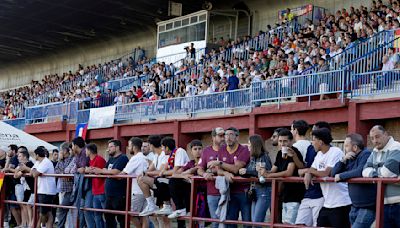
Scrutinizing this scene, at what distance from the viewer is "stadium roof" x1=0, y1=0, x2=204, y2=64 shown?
39969mm

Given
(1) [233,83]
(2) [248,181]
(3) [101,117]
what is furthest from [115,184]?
(3) [101,117]

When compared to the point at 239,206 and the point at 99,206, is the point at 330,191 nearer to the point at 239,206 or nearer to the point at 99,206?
the point at 239,206

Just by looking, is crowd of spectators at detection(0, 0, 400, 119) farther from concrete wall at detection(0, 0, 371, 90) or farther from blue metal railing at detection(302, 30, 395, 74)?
concrete wall at detection(0, 0, 371, 90)

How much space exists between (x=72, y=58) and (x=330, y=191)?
4438cm

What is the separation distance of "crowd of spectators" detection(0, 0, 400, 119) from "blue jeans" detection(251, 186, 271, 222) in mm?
9654

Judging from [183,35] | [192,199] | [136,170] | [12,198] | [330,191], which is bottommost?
[12,198]

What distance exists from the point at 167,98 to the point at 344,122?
9502mm

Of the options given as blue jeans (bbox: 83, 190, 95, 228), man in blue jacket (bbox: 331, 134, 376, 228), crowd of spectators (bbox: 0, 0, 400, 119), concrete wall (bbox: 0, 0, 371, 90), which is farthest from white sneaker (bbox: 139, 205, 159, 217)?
concrete wall (bbox: 0, 0, 371, 90)

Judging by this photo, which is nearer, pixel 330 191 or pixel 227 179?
pixel 330 191

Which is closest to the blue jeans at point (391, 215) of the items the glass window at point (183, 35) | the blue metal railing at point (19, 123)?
the glass window at point (183, 35)

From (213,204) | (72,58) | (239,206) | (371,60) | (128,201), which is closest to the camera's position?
(239,206)

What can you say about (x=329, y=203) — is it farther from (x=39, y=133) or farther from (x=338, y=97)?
(x=39, y=133)

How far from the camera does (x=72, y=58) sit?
53.2 m

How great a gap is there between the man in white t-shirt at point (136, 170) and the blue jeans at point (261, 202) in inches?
118
